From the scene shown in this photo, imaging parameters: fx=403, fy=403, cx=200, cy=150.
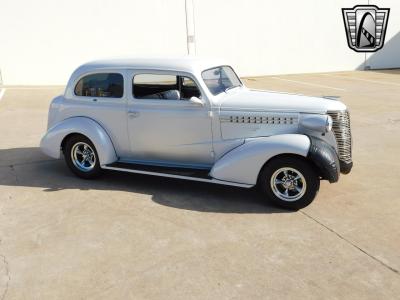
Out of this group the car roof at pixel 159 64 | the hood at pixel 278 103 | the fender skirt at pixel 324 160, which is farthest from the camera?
the car roof at pixel 159 64

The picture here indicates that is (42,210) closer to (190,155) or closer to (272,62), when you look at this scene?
(190,155)

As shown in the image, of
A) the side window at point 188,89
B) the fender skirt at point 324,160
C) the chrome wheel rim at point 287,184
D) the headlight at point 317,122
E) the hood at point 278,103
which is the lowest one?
the chrome wheel rim at point 287,184

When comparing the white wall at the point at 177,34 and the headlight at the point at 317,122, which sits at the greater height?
the white wall at the point at 177,34

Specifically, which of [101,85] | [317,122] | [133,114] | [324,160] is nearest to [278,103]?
[317,122]

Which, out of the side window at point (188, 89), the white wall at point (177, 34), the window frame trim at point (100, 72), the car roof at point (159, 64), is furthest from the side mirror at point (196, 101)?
the white wall at point (177, 34)

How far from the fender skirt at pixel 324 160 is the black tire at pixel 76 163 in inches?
114

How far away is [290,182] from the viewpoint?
4.64 meters

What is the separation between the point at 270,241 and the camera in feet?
Result: 12.9

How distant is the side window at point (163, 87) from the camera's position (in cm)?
521

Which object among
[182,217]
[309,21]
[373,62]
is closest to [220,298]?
[182,217]

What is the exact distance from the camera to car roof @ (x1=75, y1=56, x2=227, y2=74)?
5195mm

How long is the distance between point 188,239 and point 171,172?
1.34 m

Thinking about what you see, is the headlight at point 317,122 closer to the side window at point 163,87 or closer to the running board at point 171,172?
the running board at point 171,172

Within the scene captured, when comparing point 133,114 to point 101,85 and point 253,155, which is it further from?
point 253,155
